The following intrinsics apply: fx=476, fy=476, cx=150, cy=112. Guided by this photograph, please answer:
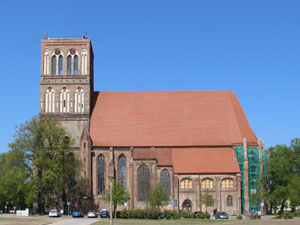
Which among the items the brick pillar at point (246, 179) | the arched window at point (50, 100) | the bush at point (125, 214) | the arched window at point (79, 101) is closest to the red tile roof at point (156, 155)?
the arched window at point (79, 101)

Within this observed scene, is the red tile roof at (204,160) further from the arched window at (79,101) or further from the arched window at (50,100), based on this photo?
the arched window at (50,100)

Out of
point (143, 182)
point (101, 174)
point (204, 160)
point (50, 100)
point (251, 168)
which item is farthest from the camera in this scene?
point (50, 100)

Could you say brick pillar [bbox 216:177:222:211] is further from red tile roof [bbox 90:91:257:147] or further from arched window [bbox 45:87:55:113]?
arched window [bbox 45:87:55:113]

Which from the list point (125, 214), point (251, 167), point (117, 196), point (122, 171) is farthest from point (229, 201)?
point (125, 214)

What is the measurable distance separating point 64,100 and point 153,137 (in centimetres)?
1498

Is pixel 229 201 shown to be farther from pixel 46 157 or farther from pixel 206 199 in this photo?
pixel 46 157

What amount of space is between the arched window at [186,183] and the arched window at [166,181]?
1.94 meters

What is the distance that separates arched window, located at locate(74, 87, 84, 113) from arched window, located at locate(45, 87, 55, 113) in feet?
11.3

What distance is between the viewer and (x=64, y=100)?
243ft

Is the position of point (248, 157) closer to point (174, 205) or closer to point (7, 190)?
point (174, 205)

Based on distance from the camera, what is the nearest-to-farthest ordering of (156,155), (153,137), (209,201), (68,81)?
1. (209,201)
2. (156,155)
3. (153,137)
4. (68,81)

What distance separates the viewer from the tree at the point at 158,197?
212 ft

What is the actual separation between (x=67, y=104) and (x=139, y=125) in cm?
1165

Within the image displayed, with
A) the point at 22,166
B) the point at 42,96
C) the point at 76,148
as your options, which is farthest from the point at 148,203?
the point at 42,96
